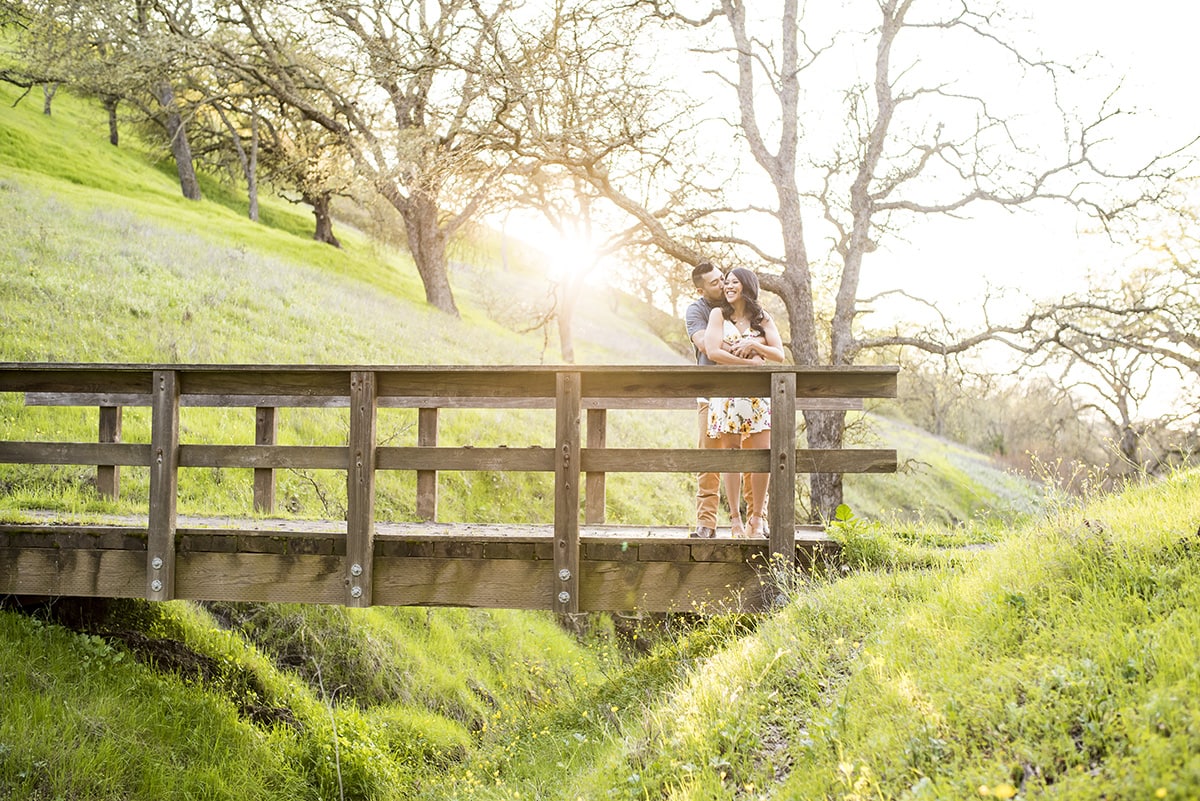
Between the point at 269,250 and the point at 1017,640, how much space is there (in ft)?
94.0

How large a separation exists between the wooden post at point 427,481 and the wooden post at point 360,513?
236 cm

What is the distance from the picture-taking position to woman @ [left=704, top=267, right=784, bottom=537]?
21.8ft

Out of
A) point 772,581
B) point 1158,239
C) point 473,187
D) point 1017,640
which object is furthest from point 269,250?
point 1017,640

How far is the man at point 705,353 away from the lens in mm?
6711

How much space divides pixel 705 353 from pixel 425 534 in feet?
8.17

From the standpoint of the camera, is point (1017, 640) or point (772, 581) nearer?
point (1017, 640)

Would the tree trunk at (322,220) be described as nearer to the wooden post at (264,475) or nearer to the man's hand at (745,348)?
the wooden post at (264,475)

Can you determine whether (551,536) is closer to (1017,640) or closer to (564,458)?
(564,458)

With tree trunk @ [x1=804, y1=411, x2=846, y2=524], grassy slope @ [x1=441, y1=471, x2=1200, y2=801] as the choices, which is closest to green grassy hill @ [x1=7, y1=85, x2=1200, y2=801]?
grassy slope @ [x1=441, y1=471, x2=1200, y2=801]

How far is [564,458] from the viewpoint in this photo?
597cm

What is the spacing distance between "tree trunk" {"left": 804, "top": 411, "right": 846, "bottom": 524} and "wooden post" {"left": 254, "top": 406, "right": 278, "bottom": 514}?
20.7 ft

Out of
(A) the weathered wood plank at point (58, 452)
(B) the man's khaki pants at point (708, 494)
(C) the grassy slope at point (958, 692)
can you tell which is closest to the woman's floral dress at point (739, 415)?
(B) the man's khaki pants at point (708, 494)

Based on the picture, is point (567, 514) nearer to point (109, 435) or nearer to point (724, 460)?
point (724, 460)

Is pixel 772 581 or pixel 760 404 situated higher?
pixel 760 404
